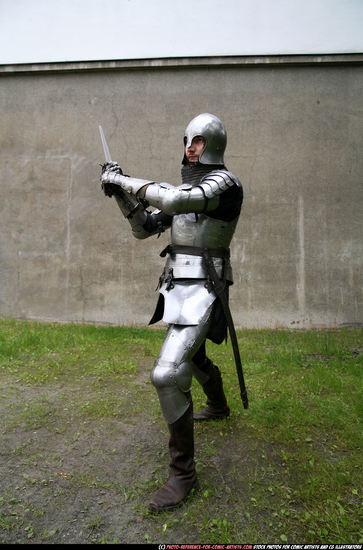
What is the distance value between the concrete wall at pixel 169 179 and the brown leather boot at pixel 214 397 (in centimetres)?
381

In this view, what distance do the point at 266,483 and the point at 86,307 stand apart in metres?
5.34

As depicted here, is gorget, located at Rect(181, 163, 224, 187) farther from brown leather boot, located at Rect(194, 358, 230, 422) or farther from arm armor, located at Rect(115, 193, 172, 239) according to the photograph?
brown leather boot, located at Rect(194, 358, 230, 422)

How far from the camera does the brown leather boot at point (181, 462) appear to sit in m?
2.04

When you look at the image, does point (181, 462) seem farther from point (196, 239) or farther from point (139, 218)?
point (139, 218)

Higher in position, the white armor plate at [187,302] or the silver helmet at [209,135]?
the silver helmet at [209,135]

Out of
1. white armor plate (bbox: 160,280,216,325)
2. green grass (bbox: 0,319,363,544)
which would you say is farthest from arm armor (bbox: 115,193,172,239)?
green grass (bbox: 0,319,363,544)

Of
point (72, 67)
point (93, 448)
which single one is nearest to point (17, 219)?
point (72, 67)

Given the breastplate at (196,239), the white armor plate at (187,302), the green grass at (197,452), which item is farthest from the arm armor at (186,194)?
the green grass at (197,452)

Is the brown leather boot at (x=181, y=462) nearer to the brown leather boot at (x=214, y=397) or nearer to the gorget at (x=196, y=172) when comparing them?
the brown leather boot at (x=214, y=397)

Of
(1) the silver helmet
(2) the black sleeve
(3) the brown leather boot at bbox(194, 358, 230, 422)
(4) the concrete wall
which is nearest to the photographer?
(2) the black sleeve

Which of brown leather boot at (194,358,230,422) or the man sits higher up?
the man

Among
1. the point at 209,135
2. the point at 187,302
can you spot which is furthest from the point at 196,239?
the point at 209,135

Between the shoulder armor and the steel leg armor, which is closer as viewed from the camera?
the steel leg armor

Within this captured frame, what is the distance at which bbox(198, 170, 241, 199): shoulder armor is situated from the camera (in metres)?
2.17
